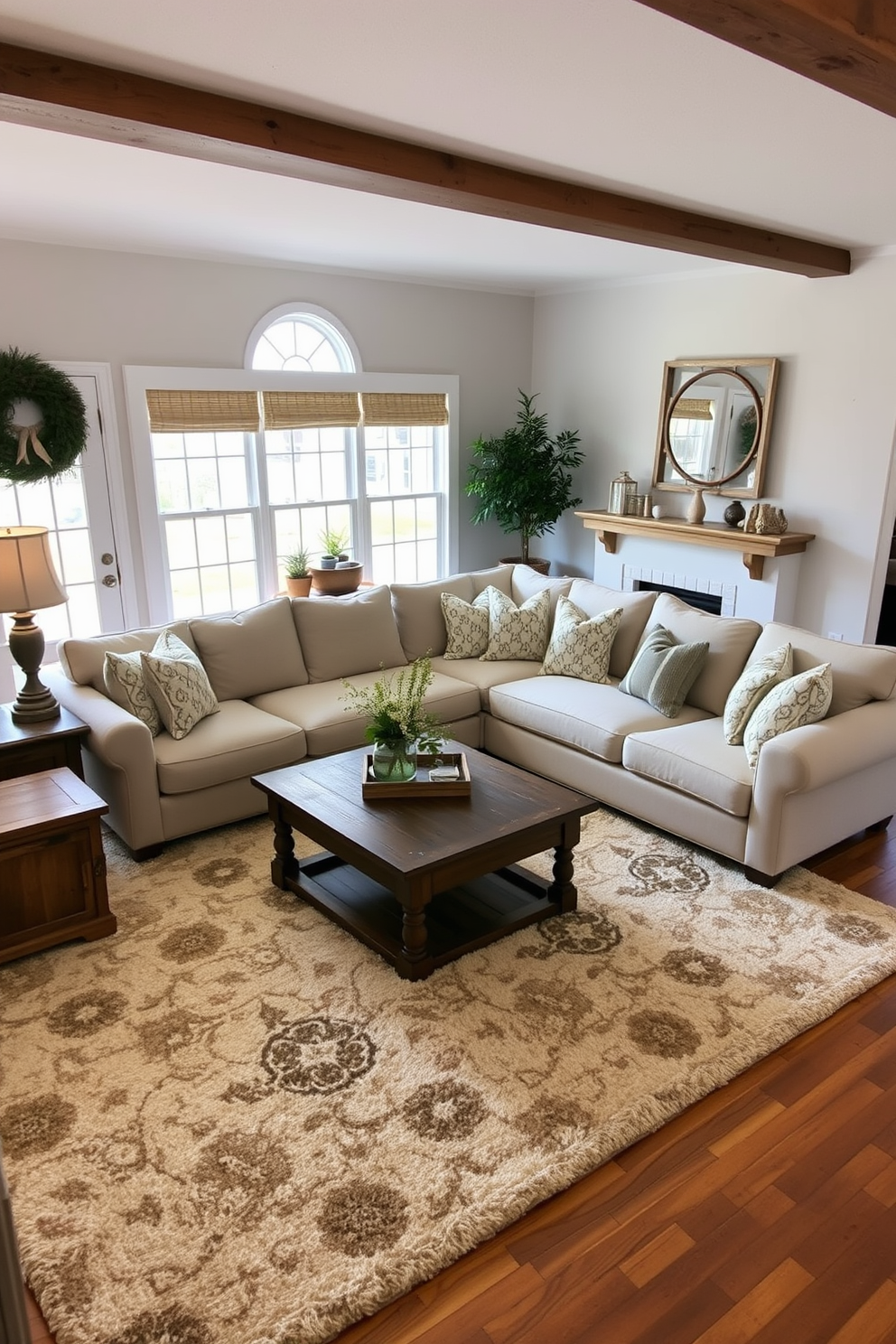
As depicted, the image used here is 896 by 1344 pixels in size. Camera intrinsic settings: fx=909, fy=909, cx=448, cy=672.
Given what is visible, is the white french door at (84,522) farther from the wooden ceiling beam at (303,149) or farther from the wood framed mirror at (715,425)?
the wood framed mirror at (715,425)

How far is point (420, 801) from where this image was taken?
3354 millimetres

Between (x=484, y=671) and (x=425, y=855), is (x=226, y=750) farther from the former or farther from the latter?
(x=484, y=671)

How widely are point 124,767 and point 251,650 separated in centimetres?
109

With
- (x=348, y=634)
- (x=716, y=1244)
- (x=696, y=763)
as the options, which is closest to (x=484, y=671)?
(x=348, y=634)

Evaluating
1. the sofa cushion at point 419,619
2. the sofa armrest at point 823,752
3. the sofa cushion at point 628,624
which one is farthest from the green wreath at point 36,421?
the sofa armrest at point 823,752

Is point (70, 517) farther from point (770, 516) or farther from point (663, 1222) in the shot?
point (663, 1222)

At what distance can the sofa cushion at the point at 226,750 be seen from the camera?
3.81 metres

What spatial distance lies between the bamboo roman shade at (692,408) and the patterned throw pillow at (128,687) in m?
4.13

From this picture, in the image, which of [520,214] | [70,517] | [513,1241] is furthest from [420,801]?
[70,517]

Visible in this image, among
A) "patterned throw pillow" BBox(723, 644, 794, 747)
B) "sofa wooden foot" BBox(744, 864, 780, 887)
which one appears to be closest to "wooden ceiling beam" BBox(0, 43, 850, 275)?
"patterned throw pillow" BBox(723, 644, 794, 747)

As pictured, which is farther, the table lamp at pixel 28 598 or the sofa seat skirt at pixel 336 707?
the sofa seat skirt at pixel 336 707

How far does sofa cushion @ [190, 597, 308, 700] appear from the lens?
4.47 m

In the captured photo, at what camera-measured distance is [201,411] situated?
5.65m

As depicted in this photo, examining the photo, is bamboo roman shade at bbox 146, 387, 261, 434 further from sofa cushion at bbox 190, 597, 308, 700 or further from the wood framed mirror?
the wood framed mirror
